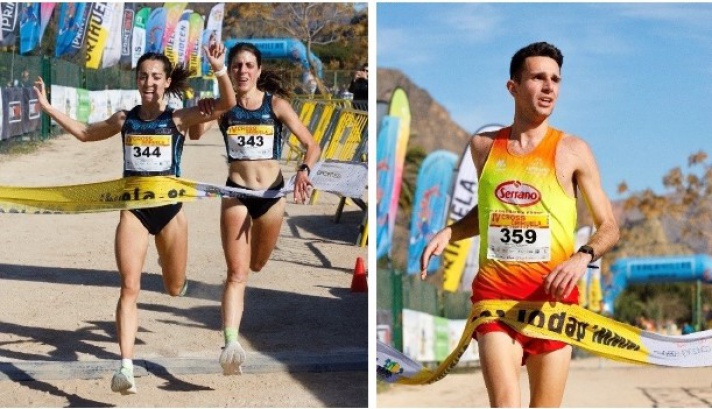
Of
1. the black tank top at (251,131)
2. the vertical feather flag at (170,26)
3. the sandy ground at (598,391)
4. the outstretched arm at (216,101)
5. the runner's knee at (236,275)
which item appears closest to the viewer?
the outstretched arm at (216,101)

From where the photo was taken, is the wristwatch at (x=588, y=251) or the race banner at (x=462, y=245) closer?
the wristwatch at (x=588, y=251)

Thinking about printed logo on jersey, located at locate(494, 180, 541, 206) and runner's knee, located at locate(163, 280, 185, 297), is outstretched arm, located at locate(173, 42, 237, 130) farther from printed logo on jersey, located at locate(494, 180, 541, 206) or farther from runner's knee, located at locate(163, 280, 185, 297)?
printed logo on jersey, located at locate(494, 180, 541, 206)

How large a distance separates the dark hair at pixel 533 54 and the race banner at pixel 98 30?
20840 millimetres

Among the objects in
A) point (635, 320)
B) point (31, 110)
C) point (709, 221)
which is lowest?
point (635, 320)

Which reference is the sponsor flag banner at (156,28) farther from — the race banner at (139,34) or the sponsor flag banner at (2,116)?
the sponsor flag banner at (2,116)

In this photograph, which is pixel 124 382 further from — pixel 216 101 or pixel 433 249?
pixel 433 249

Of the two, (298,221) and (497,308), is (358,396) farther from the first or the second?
(298,221)

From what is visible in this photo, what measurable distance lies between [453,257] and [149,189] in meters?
11.7

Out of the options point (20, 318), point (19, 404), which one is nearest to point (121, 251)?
point (19, 404)

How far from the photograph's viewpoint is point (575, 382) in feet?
61.6

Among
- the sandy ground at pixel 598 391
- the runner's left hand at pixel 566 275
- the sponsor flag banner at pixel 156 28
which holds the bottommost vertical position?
the sandy ground at pixel 598 391

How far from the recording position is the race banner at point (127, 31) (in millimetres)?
26594

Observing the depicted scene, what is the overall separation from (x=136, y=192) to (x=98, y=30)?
19.3m

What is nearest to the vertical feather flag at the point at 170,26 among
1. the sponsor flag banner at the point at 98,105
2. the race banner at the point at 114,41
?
the race banner at the point at 114,41
